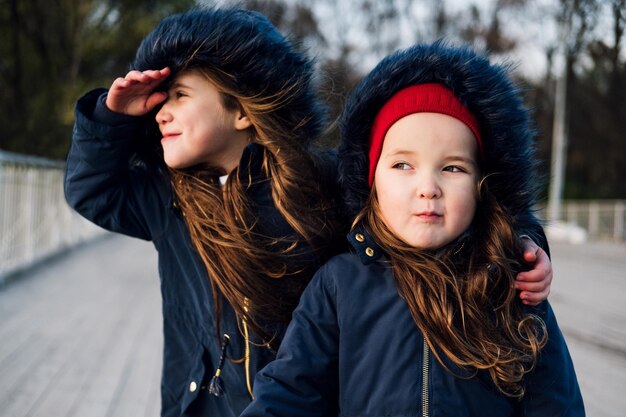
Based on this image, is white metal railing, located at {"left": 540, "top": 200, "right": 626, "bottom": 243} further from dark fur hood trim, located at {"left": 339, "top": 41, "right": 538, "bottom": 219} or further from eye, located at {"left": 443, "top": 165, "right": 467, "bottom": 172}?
eye, located at {"left": 443, "top": 165, "right": 467, "bottom": 172}

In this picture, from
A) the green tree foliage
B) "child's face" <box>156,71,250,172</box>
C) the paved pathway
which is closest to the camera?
"child's face" <box>156,71,250,172</box>

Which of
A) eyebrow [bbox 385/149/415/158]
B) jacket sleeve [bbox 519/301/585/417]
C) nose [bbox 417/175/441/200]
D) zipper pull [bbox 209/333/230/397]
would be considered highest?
eyebrow [bbox 385/149/415/158]

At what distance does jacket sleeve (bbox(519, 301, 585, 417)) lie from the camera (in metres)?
1.63

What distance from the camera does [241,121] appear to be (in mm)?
2221

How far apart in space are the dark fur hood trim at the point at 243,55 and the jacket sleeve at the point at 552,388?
103 centimetres

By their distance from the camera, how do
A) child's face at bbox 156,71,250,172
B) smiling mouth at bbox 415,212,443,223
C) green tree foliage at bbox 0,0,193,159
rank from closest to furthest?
smiling mouth at bbox 415,212,443,223 → child's face at bbox 156,71,250,172 → green tree foliage at bbox 0,0,193,159

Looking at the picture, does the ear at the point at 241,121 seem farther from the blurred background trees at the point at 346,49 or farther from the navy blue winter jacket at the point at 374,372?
the blurred background trees at the point at 346,49

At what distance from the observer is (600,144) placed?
28656 millimetres

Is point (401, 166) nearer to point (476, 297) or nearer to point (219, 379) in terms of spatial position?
point (476, 297)

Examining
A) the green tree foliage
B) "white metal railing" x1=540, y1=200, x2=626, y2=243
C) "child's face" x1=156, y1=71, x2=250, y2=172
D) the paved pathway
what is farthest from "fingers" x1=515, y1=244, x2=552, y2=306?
"white metal railing" x1=540, y1=200, x2=626, y2=243

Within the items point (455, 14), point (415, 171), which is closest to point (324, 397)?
point (415, 171)

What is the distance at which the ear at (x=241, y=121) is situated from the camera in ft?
7.28

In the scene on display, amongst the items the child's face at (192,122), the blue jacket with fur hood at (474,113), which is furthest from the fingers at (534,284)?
the child's face at (192,122)

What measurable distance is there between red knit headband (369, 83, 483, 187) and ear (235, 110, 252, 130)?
0.53m
